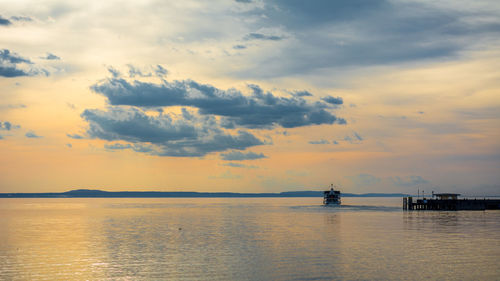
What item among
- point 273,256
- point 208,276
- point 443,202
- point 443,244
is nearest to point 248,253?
point 273,256

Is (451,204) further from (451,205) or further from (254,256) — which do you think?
(254,256)

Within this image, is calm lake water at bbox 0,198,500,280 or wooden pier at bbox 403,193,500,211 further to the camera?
wooden pier at bbox 403,193,500,211

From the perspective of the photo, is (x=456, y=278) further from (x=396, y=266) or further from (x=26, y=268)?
Result: (x=26, y=268)

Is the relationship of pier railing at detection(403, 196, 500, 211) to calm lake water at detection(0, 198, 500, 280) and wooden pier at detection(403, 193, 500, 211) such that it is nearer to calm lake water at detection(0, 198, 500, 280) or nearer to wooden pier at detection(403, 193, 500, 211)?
wooden pier at detection(403, 193, 500, 211)

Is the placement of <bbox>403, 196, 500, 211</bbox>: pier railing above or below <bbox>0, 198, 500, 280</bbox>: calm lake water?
above

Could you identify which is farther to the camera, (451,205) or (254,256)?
(451,205)

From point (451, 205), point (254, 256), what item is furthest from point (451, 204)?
point (254, 256)

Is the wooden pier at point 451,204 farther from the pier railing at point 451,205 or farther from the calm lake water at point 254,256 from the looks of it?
the calm lake water at point 254,256

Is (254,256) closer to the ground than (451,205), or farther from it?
closer to the ground

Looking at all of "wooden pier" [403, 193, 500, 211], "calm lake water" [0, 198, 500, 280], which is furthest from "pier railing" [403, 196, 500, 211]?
"calm lake water" [0, 198, 500, 280]

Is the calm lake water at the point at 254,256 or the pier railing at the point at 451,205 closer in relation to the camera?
the calm lake water at the point at 254,256

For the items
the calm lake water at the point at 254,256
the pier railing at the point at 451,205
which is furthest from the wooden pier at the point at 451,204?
the calm lake water at the point at 254,256

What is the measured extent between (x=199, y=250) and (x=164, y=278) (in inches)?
657

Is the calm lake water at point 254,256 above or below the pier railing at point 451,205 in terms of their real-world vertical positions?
below
